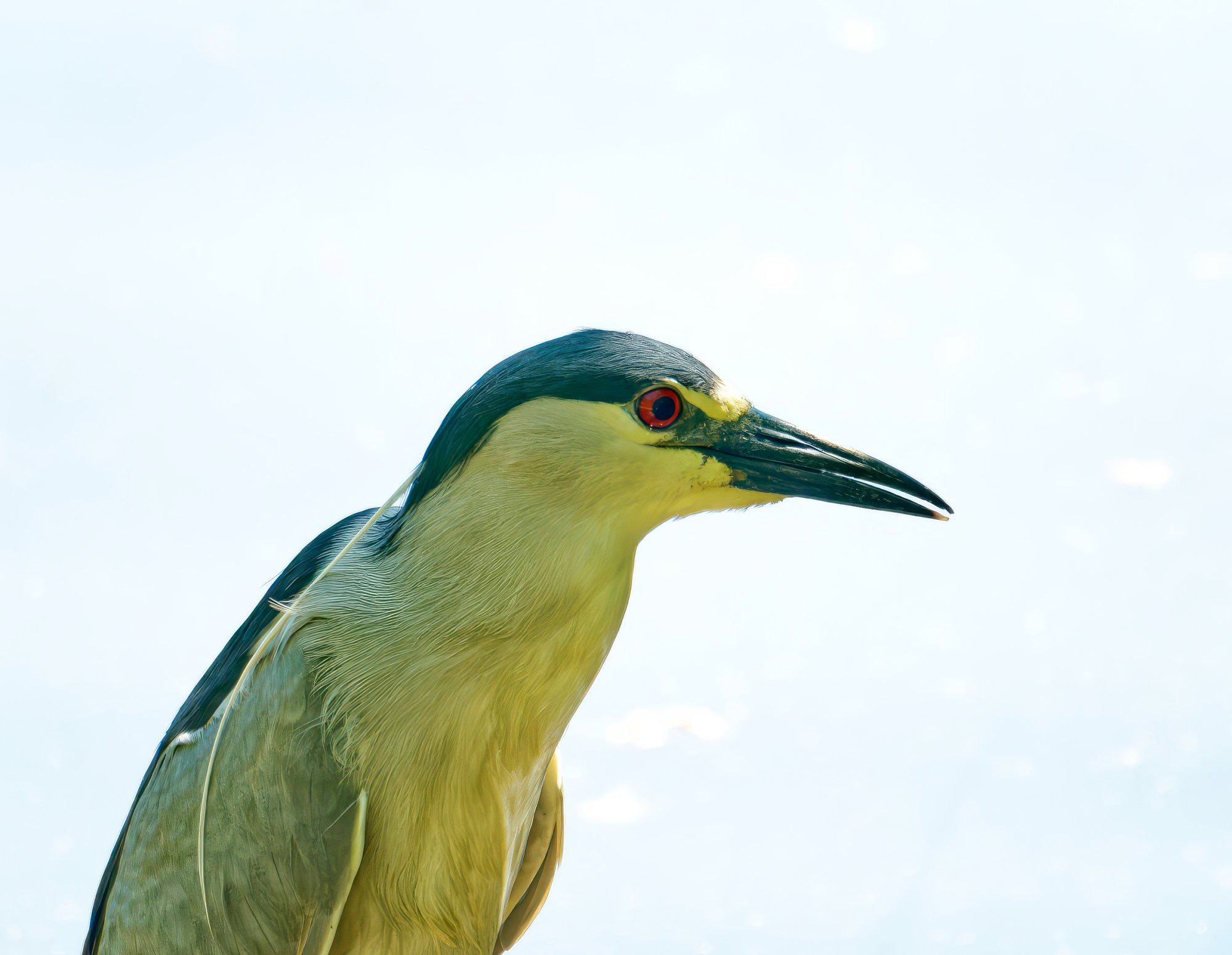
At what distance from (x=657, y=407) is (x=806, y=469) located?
0.67ft

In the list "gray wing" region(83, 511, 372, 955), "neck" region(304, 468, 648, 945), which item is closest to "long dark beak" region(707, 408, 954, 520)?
"neck" region(304, 468, 648, 945)

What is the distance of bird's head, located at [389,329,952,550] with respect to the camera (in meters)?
1.35

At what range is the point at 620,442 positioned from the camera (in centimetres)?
135

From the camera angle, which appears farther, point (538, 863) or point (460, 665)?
point (538, 863)

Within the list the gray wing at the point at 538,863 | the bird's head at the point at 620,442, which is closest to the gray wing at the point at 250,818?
the bird's head at the point at 620,442

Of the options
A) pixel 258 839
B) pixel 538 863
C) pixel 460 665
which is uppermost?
pixel 460 665

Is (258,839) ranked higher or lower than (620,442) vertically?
lower

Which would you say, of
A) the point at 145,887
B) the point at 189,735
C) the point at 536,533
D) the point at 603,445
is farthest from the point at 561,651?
the point at 145,887

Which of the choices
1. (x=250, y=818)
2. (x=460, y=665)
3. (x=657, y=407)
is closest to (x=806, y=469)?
(x=657, y=407)

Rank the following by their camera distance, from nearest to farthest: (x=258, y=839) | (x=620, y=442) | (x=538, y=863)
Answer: (x=620, y=442) < (x=258, y=839) < (x=538, y=863)

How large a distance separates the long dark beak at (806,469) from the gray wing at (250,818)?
56 cm

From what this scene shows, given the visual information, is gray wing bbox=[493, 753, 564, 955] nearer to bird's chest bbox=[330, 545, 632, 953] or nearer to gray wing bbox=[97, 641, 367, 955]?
bird's chest bbox=[330, 545, 632, 953]

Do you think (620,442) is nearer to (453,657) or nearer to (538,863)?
(453,657)

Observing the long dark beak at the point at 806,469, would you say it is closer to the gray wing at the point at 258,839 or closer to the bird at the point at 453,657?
the bird at the point at 453,657
